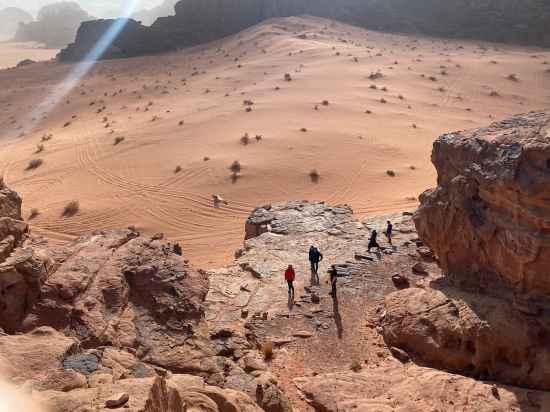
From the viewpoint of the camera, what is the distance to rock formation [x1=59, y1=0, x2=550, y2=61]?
2087 inches

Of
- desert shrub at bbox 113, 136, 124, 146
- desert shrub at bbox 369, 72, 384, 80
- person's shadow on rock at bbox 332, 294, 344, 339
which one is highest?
desert shrub at bbox 369, 72, 384, 80

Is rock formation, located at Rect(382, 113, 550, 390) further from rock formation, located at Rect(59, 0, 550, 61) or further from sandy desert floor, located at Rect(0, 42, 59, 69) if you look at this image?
sandy desert floor, located at Rect(0, 42, 59, 69)

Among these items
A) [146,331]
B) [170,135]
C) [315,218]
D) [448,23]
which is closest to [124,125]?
[170,135]

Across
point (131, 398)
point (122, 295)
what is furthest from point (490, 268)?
point (131, 398)

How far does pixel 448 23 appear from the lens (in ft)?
181

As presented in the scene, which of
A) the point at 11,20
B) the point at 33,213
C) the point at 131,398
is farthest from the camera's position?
the point at 11,20

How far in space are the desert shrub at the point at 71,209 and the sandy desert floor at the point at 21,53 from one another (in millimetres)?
58428

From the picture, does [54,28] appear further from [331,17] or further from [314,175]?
[314,175]

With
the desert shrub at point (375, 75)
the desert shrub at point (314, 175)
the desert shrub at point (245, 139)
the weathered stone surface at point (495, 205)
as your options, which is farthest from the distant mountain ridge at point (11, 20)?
the weathered stone surface at point (495, 205)

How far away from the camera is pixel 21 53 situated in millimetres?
82062

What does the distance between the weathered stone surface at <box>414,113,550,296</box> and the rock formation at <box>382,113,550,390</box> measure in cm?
2

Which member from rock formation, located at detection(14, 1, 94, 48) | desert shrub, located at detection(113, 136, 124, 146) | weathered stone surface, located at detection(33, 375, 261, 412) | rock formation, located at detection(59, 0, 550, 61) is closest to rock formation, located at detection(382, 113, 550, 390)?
weathered stone surface, located at detection(33, 375, 261, 412)

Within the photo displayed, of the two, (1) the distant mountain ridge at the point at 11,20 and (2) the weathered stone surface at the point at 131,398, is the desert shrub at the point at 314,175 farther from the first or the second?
(1) the distant mountain ridge at the point at 11,20

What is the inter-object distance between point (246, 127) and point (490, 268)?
59.3ft
